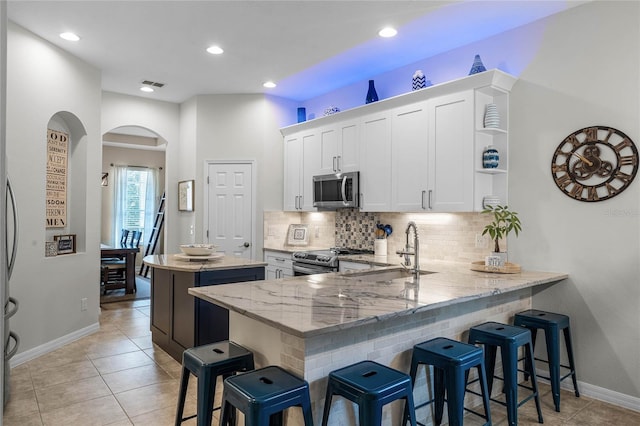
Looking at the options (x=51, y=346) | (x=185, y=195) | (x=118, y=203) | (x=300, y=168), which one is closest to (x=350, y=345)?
(x=51, y=346)

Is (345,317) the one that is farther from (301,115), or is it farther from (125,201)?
(125,201)

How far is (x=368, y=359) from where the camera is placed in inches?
85.7

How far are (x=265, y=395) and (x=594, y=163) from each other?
114 inches

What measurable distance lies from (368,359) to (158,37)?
3.41m

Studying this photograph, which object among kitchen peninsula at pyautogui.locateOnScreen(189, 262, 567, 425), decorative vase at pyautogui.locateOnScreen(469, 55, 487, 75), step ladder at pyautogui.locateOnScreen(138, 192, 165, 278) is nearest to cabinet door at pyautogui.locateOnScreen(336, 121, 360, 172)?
decorative vase at pyautogui.locateOnScreen(469, 55, 487, 75)

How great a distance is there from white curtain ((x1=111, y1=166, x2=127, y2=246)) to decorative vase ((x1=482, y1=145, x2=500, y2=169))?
767cm

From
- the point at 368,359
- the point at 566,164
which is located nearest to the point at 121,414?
the point at 368,359

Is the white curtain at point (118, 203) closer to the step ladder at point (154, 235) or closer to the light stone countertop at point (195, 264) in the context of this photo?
the step ladder at point (154, 235)

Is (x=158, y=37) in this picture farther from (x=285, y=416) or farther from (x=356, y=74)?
(x=285, y=416)

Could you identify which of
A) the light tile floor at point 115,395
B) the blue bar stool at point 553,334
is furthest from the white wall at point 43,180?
the blue bar stool at point 553,334

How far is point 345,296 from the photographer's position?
2.33 metres

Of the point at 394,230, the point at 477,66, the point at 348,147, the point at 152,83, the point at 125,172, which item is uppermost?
the point at 152,83

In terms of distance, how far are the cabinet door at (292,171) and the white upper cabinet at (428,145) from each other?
0.57 m

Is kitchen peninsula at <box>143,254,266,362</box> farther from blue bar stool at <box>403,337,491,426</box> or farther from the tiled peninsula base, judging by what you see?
blue bar stool at <box>403,337,491,426</box>
